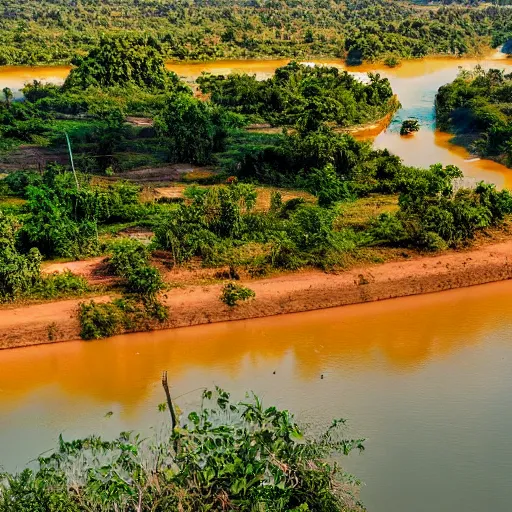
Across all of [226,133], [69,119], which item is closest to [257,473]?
[226,133]

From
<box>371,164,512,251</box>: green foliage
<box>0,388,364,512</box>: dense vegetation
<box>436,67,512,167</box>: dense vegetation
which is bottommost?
<box>0,388,364,512</box>: dense vegetation

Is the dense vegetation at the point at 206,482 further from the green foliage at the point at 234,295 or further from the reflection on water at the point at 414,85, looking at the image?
the reflection on water at the point at 414,85

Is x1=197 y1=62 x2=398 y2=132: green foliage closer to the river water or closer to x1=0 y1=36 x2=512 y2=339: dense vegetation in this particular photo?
x1=0 y1=36 x2=512 y2=339: dense vegetation

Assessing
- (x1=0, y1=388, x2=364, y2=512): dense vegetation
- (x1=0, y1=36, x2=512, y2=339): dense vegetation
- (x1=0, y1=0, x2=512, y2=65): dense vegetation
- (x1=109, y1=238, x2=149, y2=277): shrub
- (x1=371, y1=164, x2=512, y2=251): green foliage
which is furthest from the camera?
(x1=0, y1=0, x2=512, y2=65): dense vegetation

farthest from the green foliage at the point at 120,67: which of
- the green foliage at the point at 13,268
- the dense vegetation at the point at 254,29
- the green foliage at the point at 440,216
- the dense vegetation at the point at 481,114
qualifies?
the green foliage at the point at 440,216

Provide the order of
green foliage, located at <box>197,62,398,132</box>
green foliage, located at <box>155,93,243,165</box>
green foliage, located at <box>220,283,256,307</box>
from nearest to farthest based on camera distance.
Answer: green foliage, located at <box>220,283,256,307</box>
green foliage, located at <box>155,93,243,165</box>
green foliage, located at <box>197,62,398,132</box>

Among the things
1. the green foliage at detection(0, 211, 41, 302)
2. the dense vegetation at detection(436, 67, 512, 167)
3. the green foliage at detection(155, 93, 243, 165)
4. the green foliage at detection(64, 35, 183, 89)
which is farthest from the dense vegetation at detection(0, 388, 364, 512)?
the green foliage at detection(64, 35, 183, 89)

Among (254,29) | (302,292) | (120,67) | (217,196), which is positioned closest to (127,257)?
(217,196)

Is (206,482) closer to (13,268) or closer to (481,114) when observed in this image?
(13,268)
